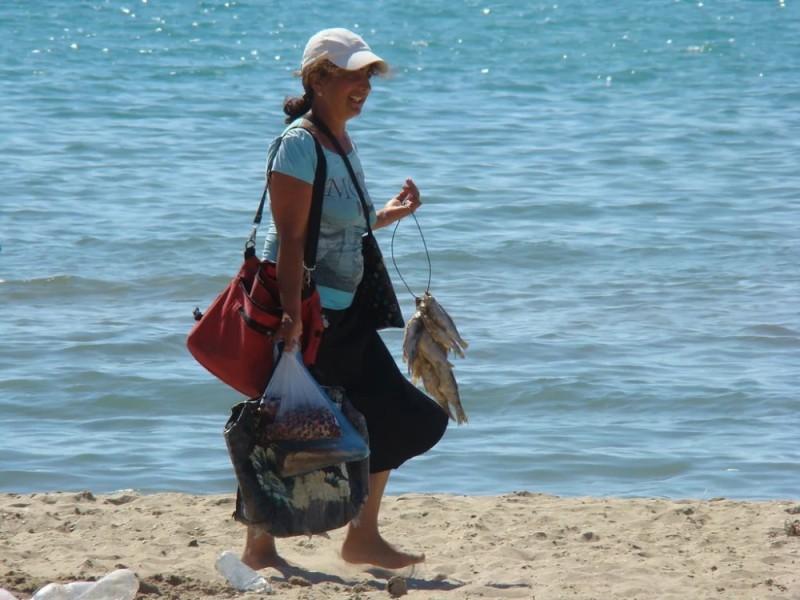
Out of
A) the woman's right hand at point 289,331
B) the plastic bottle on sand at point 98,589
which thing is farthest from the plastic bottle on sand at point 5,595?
the woman's right hand at point 289,331

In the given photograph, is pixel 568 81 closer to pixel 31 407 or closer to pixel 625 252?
pixel 625 252

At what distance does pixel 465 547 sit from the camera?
4680 mm

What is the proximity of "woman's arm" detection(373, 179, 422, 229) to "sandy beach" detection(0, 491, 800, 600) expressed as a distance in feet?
3.68

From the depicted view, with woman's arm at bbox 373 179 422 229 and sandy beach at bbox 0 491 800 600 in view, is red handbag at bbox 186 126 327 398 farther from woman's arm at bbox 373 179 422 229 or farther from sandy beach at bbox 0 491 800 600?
sandy beach at bbox 0 491 800 600

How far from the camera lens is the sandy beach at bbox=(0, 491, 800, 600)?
159 inches

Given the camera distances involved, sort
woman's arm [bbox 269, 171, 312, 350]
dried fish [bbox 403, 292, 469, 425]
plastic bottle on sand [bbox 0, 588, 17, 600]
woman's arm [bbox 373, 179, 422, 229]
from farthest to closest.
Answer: dried fish [bbox 403, 292, 469, 425]
woman's arm [bbox 373, 179, 422, 229]
woman's arm [bbox 269, 171, 312, 350]
plastic bottle on sand [bbox 0, 588, 17, 600]

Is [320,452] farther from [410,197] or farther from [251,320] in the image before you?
[410,197]

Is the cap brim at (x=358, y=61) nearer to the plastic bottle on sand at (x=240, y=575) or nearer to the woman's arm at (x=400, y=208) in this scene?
the woman's arm at (x=400, y=208)

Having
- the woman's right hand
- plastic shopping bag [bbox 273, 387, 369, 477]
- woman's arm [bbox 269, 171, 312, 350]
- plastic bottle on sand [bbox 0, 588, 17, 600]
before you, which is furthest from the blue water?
plastic bottle on sand [bbox 0, 588, 17, 600]

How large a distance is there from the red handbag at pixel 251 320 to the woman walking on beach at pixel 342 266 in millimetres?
44

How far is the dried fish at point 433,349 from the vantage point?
14.0 ft

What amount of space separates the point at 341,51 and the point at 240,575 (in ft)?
5.09

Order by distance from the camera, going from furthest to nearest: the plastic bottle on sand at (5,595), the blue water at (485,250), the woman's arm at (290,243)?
the blue water at (485,250), the woman's arm at (290,243), the plastic bottle on sand at (5,595)

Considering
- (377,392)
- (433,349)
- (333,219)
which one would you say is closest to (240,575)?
(377,392)
